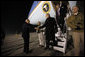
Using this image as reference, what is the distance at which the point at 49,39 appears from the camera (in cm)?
286

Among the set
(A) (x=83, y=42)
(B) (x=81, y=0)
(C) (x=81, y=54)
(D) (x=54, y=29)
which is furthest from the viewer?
(B) (x=81, y=0)

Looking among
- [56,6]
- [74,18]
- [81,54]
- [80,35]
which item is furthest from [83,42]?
[56,6]

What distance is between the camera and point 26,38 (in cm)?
262

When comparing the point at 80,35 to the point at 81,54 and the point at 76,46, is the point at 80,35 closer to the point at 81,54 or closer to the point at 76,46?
the point at 76,46

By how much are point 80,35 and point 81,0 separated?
4.20 meters

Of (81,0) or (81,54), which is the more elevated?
(81,0)

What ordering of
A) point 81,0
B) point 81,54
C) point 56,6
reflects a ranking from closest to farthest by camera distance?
1. point 81,54
2. point 56,6
3. point 81,0

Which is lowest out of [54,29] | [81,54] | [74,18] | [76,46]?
[81,54]

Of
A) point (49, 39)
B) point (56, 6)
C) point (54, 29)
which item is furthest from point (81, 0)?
point (49, 39)

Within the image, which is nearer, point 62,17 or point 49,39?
point 49,39

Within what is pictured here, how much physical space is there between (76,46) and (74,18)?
33.0 inches

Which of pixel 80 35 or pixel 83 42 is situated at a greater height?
pixel 80 35

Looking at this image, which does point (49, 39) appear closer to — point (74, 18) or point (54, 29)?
point (54, 29)

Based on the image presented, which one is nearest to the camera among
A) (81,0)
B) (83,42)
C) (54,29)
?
(83,42)
